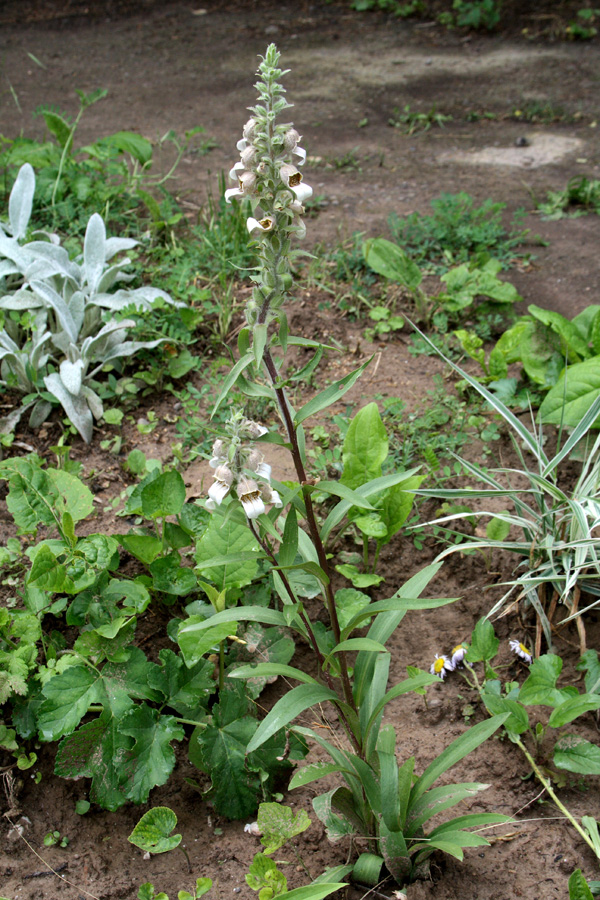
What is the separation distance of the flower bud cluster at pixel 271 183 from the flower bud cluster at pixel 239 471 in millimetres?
262

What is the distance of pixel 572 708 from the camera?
183cm

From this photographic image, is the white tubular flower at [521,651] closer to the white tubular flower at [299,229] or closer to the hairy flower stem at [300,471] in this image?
the hairy flower stem at [300,471]

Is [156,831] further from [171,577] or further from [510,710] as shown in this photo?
[510,710]

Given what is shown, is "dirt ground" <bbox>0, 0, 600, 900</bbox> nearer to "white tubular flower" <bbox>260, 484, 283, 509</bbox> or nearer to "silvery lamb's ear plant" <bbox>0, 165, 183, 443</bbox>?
"silvery lamb's ear plant" <bbox>0, 165, 183, 443</bbox>

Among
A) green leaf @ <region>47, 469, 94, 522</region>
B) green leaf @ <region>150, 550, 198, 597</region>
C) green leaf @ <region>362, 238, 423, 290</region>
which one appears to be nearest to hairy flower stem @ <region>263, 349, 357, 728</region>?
green leaf @ <region>150, 550, 198, 597</region>

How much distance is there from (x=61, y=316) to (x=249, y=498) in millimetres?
1890

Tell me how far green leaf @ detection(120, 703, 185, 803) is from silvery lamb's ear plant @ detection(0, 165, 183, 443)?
1338mm

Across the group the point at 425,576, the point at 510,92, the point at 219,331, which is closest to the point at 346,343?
the point at 219,331

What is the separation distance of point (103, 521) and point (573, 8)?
7245mm

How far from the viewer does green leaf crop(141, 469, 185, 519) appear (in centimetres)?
222

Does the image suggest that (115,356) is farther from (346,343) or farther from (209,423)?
(346,343)

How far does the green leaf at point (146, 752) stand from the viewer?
1.84 meters

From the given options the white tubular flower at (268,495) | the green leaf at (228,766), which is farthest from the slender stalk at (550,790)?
the white tubular flower at (268,495)

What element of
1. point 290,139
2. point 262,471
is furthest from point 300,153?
point 262,471
